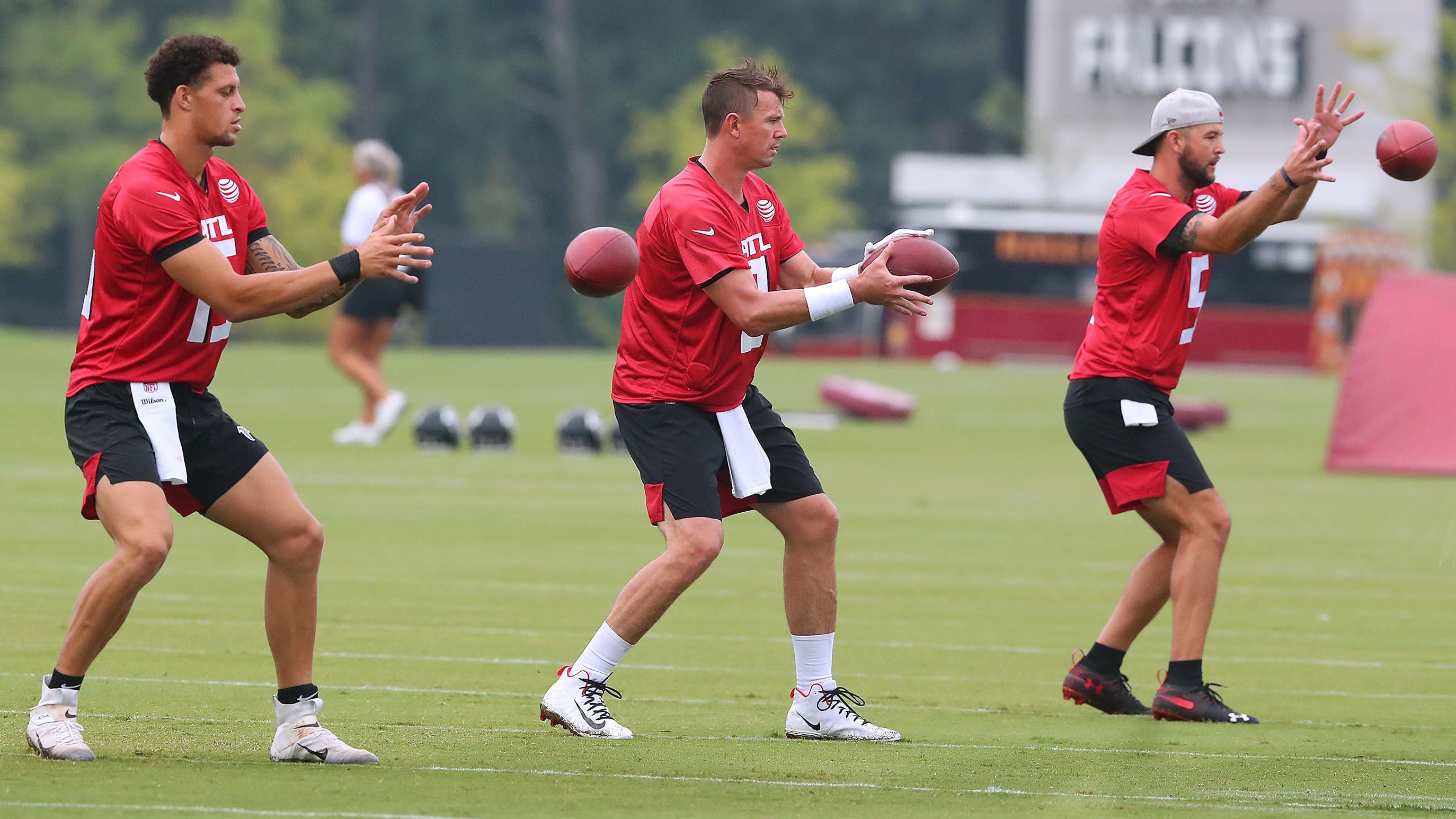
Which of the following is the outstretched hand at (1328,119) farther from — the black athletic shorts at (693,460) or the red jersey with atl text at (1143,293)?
the black athletic shorts at (693,460)

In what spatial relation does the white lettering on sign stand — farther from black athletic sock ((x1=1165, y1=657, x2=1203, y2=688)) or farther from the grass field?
black athletic sock ((x1=1165, y1=657, x2=1203, y2=688))

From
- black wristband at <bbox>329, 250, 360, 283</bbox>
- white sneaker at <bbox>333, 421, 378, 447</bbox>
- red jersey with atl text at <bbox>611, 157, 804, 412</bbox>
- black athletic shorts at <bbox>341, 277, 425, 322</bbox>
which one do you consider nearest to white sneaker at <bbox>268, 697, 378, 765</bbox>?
black wristband at <bbox>329, 250, 360, 283</bbox>

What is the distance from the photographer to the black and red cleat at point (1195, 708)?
795 cm

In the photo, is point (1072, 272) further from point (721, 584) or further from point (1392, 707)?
point (1392, 707)

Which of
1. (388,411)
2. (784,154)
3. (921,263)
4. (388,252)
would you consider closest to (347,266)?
(388,252)

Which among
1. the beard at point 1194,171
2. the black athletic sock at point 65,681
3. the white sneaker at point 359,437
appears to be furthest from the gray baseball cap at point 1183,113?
the white sneaker at point 359,437

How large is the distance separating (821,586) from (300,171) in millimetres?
48789

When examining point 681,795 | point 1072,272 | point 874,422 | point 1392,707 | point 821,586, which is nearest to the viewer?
point 681,795

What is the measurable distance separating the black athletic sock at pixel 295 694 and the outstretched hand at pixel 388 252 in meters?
1.33

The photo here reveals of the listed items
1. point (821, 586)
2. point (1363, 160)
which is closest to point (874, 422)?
point (821, 586)

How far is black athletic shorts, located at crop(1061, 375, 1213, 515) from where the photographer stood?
8148 mm

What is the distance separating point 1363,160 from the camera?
61.2 m

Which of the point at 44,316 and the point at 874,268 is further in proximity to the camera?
the point at 44,316

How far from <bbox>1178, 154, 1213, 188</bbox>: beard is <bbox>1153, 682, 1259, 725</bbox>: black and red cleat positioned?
197 centimetres
